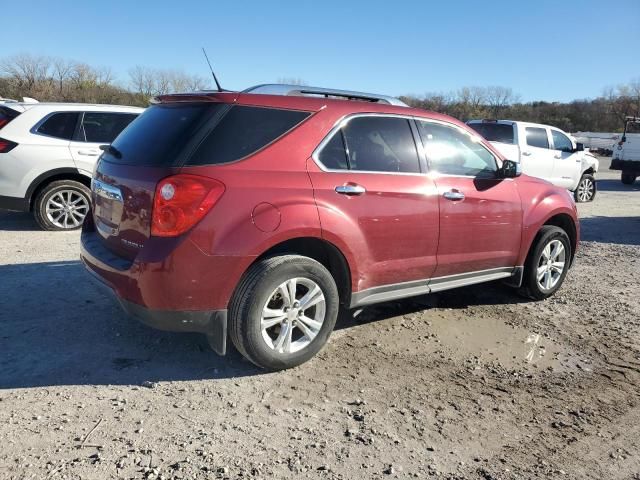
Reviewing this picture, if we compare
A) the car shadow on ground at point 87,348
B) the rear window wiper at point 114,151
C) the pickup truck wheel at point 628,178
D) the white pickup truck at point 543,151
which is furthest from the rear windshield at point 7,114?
the pickup truck wheel at point 628,178

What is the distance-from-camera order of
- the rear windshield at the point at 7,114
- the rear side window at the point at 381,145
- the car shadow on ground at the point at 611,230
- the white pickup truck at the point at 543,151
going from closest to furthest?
the rear side window at the point at 381,145, the rear windshield at the point at 7,114, the car shadow on ground at the point at 611,230, the white pickup truck at the point at 543,151

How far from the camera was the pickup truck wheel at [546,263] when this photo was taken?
5.15 m

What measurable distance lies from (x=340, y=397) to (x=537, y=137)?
10739 mm

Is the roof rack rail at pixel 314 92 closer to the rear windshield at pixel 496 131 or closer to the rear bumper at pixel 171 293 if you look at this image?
the rear bumper at pixel 171 293

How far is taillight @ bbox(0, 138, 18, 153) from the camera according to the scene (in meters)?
7.03

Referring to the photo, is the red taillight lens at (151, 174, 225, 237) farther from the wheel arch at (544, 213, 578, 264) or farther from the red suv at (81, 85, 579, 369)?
the wheel arch at (544, 213, 578, 264)

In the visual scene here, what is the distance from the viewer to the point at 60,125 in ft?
24.7

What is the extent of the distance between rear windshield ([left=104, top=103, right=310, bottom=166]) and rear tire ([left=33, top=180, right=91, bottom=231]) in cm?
430

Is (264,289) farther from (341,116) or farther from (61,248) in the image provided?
(61,248)

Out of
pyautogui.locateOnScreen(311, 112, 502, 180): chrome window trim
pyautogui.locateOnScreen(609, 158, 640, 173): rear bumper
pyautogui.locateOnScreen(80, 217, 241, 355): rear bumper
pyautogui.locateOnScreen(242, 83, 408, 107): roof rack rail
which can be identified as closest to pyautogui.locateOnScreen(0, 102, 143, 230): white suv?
pyautogui.locateOnScreen(80, 217, 241, 355): rear bumper

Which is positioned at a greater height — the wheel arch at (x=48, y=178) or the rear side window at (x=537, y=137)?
the rear side window at (x=537, y=137)

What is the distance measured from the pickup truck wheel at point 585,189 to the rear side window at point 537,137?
6.23ft

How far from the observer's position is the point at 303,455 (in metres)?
2.75

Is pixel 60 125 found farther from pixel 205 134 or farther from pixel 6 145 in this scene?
pixel 205 134
